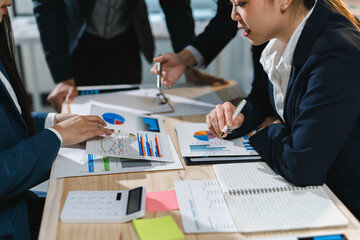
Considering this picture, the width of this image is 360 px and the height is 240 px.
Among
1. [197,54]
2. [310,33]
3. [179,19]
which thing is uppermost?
[310,33]

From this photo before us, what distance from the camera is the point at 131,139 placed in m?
1.15

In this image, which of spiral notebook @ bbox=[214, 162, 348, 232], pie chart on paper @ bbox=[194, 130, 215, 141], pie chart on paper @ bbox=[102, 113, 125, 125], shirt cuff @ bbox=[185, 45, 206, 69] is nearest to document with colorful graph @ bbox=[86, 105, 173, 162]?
pie chart on paper @ bbox=[102, 113, 125, 125]

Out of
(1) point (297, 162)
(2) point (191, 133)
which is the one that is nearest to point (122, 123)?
(2) point (191, 133)

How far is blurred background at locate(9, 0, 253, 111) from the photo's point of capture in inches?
123

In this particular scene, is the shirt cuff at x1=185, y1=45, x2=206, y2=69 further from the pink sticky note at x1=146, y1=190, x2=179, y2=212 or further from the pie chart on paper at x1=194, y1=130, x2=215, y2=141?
the pink sticky note at x1=146, y1=190, x2=179, y2=212

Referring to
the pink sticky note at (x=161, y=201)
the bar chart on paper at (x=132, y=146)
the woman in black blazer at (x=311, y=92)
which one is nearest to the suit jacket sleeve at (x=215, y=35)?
the woman in black blazer at (x=311, y=92)

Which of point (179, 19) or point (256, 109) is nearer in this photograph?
point (256, 109)

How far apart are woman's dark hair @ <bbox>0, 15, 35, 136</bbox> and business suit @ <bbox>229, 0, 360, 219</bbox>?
77cm

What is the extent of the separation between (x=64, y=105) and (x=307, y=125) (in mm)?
1003

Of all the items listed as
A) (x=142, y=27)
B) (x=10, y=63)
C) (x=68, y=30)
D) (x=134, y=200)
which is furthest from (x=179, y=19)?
(x=134, y=200)

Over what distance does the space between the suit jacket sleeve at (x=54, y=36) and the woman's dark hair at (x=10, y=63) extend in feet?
1.47

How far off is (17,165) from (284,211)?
2.11 ft

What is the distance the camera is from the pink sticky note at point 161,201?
0.87 metres

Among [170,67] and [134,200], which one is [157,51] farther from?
[134,200]
